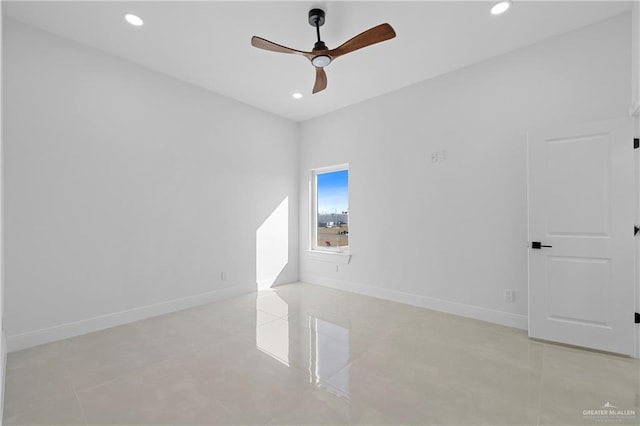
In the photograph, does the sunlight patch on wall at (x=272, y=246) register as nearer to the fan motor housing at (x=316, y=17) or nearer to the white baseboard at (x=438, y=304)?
the white baseboard at (x=438, y=304)

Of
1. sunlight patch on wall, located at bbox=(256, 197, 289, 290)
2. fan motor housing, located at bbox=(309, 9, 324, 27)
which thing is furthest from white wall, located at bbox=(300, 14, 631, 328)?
fan motor housing, located at bbox=(309, 9, 324, 27)

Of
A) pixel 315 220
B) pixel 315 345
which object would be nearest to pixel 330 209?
pixel 315 220

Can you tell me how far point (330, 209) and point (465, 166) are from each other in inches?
A: 97.5

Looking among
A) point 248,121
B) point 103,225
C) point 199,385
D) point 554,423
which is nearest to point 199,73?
point 248,121

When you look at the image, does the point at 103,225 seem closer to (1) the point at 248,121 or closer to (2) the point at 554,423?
(1) the point at 248,121

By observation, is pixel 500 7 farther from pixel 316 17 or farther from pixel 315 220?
pixel 315 220

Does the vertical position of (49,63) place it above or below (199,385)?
above

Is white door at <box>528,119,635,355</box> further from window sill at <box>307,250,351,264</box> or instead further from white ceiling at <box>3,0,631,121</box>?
window sill at <box>307,250,351,264</box>

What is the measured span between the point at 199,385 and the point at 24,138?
284cm

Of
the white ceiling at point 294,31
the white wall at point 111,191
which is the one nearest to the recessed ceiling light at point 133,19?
the white ceiling at point 294,31

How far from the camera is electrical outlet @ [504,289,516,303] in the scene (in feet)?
10.6

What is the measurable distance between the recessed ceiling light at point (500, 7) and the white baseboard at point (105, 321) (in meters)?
4.58

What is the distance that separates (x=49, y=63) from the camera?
2895 millimetres

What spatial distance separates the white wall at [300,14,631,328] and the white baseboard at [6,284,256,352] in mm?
2125
